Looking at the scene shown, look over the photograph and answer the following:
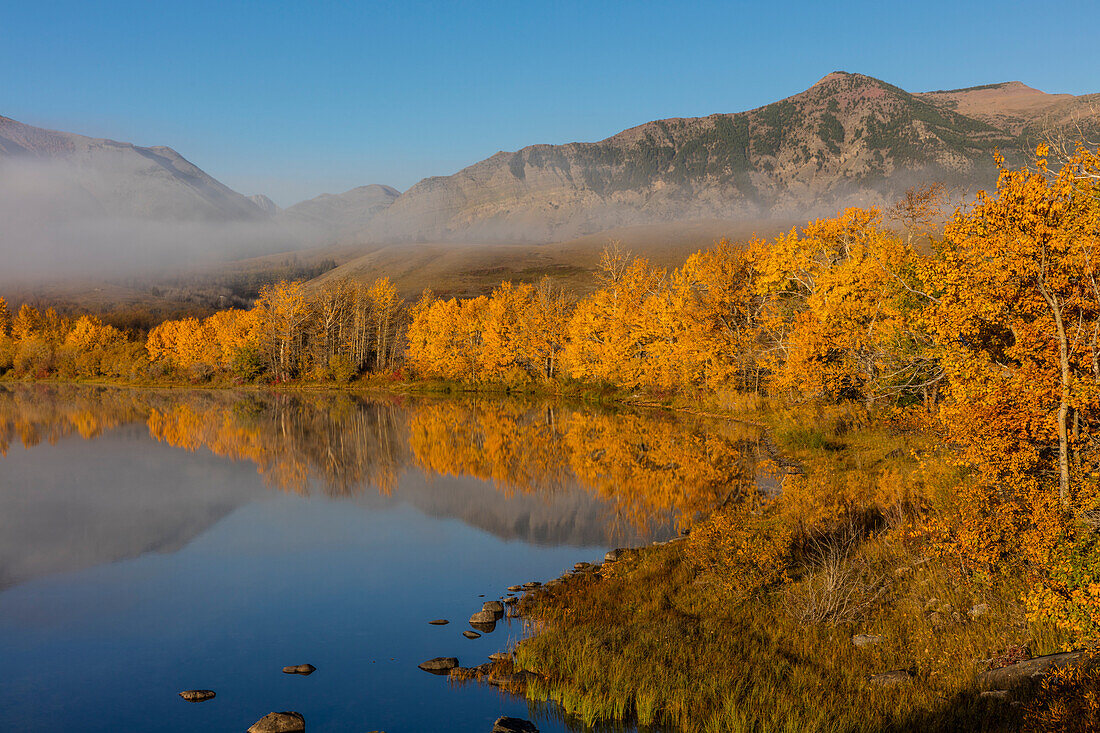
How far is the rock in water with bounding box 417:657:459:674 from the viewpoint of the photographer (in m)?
13.2

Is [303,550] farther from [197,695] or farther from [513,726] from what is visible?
[513,726]

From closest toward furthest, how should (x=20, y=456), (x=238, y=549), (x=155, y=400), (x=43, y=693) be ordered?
(x=43, y=693) → (x=238, y=549) → (x=20, y=456) → (x=155, y=400)

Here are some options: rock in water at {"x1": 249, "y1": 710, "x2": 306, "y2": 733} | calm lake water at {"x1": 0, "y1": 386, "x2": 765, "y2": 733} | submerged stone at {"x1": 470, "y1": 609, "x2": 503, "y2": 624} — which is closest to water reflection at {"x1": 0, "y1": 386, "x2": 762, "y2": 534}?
calm lake water at {"x1": 0, "y1": 386, "x2": 765, "y2": 733}

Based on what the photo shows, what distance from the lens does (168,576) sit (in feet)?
66.6

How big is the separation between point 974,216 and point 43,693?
72.1 ft

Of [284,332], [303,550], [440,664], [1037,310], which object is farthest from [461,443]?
[284,332]

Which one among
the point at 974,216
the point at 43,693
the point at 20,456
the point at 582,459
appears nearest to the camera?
the point at 43,693

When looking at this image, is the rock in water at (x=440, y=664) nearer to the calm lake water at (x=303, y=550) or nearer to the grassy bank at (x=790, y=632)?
the calm lake water at (x=303, y=550)

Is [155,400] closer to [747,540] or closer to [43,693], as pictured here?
[43,693]

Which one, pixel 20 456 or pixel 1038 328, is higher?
pixel 1038 328

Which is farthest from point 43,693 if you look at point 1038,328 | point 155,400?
point 155,400

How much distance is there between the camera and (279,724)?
1122cm

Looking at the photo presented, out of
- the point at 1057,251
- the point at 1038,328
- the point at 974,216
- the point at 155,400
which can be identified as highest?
the point at 974,216

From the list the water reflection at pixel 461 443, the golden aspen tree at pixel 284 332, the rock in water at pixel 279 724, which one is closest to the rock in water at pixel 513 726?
the rock in water at pixel 279 724
